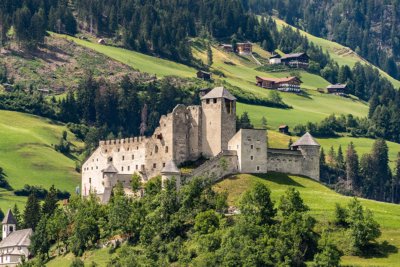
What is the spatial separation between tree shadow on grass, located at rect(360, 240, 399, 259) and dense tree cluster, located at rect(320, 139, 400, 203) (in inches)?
2957

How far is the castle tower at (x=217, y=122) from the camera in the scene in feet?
434

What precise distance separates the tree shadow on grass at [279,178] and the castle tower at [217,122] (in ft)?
19.9

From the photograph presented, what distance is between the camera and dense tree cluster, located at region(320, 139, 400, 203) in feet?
625

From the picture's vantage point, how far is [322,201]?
408 ft

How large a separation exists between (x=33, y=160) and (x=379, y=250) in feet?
288

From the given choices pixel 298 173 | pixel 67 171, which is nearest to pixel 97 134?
pixel 67 171

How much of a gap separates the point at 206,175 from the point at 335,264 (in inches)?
1070

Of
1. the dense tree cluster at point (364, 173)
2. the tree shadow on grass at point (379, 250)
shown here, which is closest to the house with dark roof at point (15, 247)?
the tree shadow on grass at point (379, 250)

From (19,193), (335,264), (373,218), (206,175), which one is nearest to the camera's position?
(335,264)

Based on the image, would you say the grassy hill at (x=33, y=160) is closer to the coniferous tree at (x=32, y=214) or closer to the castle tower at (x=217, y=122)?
the coniferous tree at (x=32, y=214)

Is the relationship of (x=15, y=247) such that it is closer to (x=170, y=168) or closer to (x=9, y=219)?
(x=9, y=219)

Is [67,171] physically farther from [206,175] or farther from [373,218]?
[373,218]

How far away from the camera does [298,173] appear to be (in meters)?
137

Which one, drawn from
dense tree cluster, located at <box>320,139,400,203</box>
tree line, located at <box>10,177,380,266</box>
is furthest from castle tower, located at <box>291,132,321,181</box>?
dense tree cluster, located at <box>320,139,400,203</box>
